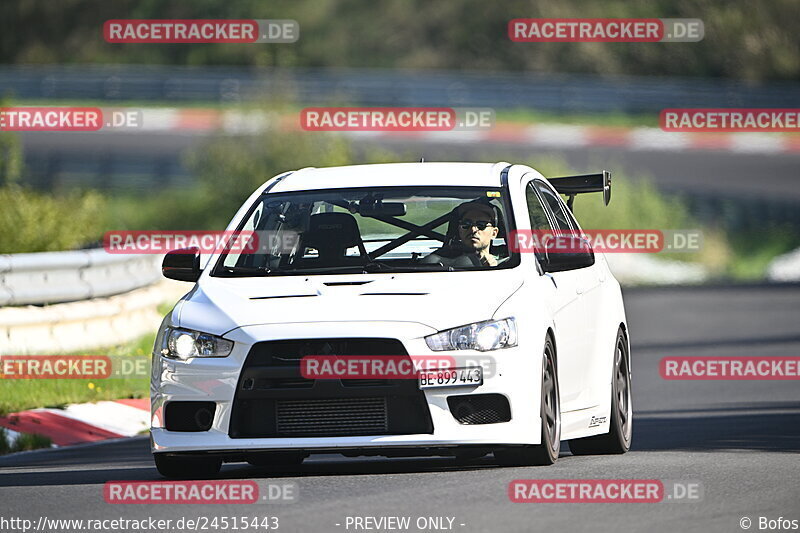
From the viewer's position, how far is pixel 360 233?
36.2ft

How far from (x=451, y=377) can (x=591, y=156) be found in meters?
29.9

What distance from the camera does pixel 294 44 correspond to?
195 ft

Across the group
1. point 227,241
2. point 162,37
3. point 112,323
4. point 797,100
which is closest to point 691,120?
point 797,100

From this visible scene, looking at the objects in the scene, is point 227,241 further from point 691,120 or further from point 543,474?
point 691,120

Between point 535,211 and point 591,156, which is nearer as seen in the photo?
point 535,211

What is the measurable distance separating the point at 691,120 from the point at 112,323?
27.0m
